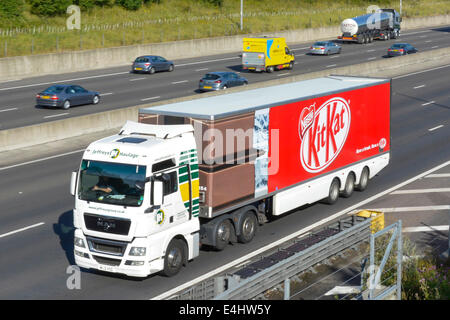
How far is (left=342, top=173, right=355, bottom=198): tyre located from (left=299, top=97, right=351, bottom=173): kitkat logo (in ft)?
4.58

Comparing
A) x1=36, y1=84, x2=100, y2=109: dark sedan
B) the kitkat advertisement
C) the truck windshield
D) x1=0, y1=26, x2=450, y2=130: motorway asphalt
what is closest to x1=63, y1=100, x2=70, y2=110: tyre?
x1=36, y1=84, x2=100, y2=109: dark sedan

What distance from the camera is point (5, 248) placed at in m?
18.5

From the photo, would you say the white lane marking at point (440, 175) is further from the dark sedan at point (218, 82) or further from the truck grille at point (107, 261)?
the dark sedan at point (218, 82)

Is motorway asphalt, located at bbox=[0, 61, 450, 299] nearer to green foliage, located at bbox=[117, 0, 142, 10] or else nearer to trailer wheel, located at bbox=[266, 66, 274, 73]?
trailer wheel, located at bbox=[266, 66, 274, 73]

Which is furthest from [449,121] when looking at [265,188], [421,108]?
[265,188]

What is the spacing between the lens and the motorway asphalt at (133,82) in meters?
40.3

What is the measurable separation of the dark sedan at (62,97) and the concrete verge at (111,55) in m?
12.2

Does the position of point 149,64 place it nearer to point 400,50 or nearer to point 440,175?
point 400,50

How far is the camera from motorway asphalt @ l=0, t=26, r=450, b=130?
40.3 metres

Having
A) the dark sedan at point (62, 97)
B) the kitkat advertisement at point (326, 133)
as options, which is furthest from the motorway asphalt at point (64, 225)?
the dark sedan at point (62, 97)
